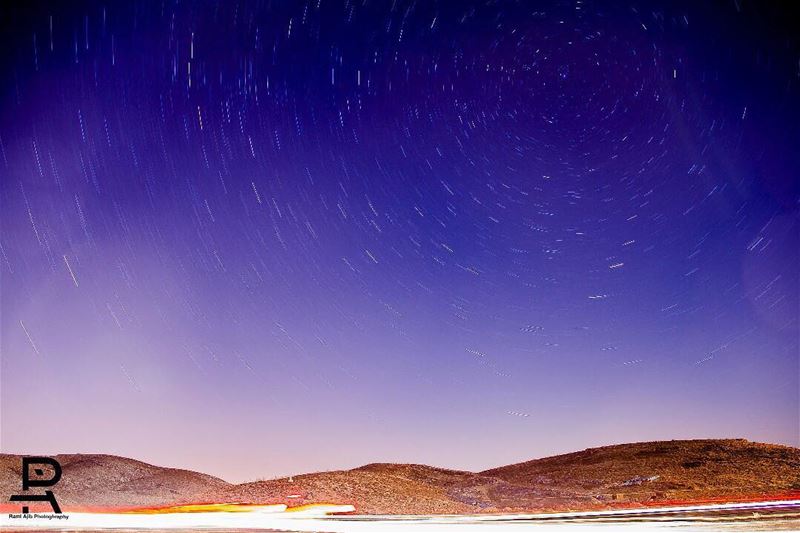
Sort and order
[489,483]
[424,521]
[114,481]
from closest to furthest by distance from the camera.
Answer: [424,521]
[114,481]
[489,483]

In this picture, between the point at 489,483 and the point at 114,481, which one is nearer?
the point at 114,481

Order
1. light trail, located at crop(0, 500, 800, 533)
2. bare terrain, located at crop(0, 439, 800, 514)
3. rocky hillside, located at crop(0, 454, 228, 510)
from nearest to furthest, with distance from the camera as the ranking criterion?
1. light trail, located at crop(0, 500, 800, 533)
2. bare terrain, located at crop(0, 439, 800, 514)
3. rocky hillside, located at crop(0, 454, 228, 510)

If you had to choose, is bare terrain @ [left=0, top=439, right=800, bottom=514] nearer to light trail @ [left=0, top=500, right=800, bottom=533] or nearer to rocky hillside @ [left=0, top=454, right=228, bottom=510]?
rocky hillside @ [left=0, top=454, right=228, bottom=510]

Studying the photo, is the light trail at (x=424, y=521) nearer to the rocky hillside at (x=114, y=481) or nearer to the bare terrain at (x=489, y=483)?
the bare terrain at (x=489, y=483)

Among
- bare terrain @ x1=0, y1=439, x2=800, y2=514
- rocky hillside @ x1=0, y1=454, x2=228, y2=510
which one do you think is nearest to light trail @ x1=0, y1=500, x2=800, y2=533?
bare terrain @ x1=0, y1=439, x2=800, y2=514

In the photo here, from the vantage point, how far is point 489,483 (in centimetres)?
4338

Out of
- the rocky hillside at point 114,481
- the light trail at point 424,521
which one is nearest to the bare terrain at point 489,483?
the rocky hillside at point 114,481

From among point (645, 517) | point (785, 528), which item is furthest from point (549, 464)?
point (785, 528)

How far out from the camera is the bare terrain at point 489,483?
29.4 meters

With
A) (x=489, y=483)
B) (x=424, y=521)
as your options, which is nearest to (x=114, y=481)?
(x=489, y=483)

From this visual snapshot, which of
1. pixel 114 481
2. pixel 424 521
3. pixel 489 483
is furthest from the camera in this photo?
pixel 489 483

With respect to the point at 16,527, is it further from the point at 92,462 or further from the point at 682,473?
the point at 682,473

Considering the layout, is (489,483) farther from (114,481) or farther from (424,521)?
(114,481)

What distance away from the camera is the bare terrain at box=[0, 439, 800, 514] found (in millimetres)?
29438
